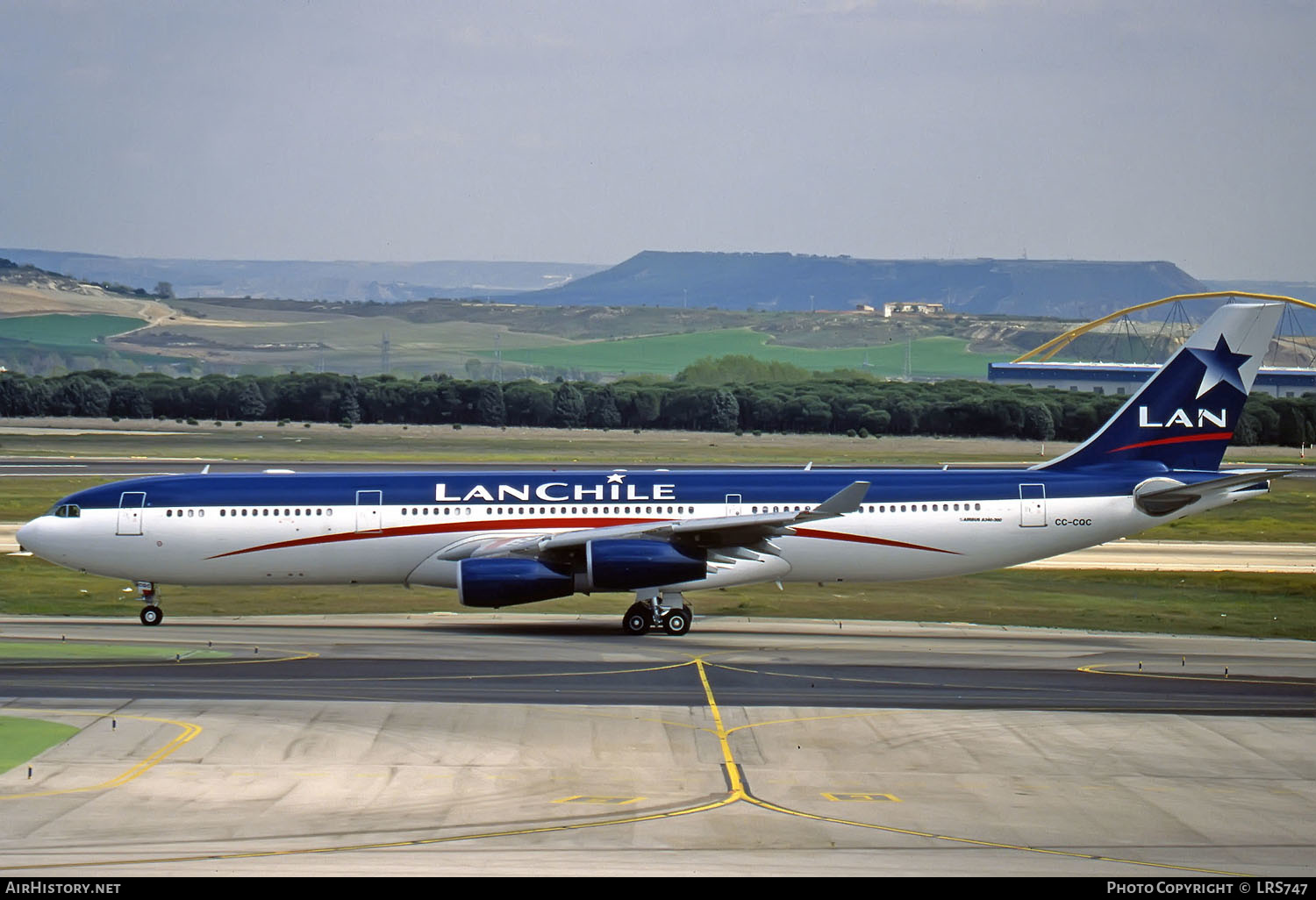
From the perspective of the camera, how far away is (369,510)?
119ft

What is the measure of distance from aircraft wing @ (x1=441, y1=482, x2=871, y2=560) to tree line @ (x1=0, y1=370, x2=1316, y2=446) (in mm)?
73669

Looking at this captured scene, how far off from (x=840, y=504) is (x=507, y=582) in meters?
8.29

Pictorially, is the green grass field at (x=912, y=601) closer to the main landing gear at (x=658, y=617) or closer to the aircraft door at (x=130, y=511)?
the aircraft door at (x=130, y=511)

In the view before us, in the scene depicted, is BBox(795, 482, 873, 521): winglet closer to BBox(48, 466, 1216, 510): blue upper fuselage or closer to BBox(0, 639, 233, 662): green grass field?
BBox(48, 466, 1216, 510): blue upper fuselage

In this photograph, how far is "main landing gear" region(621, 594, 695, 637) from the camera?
35.8 meters

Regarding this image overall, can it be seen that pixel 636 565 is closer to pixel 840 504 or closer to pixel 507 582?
pixel 507 582

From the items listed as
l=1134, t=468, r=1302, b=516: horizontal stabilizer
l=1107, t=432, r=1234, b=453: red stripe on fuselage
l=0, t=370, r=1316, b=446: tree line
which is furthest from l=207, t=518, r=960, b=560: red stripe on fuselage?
l=0, t=370, r=1316, b=446: tree line

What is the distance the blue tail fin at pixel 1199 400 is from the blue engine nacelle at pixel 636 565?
11.7 m

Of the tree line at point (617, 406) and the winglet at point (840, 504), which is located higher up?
the tree line at point (617, 406)

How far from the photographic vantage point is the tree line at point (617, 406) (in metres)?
108

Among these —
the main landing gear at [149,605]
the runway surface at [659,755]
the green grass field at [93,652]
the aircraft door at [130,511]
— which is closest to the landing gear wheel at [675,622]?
the runway surface at [659,755]

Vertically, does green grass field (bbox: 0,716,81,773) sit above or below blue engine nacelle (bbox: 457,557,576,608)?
below

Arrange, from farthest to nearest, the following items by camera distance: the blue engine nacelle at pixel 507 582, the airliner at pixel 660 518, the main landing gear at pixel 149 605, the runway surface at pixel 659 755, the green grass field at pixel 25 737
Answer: the main landing gear at pixel 149 605
the airliner at pixel 660 518
the blue engine nacelle at pixel 507 582
the green grass field at pixel 25 737
the runway surface at pixel 659 755

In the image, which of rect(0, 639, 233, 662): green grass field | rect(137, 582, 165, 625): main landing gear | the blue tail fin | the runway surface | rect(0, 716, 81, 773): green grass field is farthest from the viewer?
the blue tail fin
